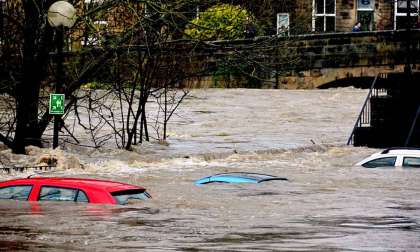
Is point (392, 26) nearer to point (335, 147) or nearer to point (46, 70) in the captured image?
point (335, 147)

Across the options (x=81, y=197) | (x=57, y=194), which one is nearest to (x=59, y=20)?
(x=57, y=194)

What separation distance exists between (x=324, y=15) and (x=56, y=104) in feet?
102

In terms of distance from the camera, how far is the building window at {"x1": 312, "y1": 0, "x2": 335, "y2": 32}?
59375 mm

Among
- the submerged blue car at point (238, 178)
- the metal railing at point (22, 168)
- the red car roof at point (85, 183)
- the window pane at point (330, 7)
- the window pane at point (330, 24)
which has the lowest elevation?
the metal railing at point (22, 168)

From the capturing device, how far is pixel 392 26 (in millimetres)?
59031

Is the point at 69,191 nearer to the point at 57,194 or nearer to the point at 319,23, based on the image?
the point at 57,194

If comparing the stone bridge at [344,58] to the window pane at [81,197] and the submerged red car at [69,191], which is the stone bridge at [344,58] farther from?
the window pane at [81,197]

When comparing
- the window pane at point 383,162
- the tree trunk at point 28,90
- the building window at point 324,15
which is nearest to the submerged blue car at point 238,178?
the window pane at point 383,162

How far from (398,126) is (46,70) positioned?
10134mm

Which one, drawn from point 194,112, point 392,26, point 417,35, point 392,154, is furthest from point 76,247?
point 392,26

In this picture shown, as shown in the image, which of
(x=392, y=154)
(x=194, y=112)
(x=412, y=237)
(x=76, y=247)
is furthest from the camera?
(x=194, y=112)

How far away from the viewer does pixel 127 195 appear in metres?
20.5

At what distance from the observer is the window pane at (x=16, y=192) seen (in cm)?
2036

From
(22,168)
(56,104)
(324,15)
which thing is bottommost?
(22,168)
